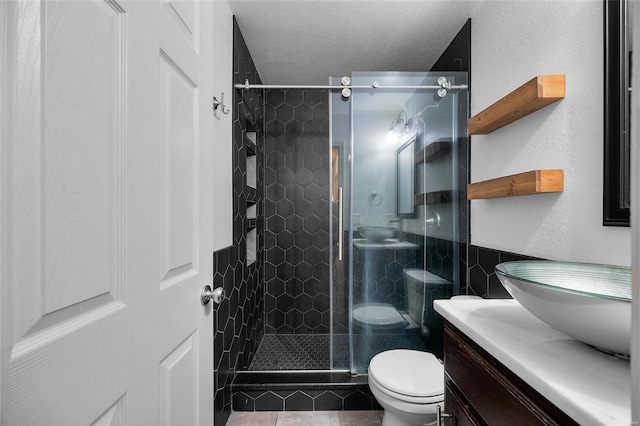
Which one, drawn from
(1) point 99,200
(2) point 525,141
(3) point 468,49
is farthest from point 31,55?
(3) point 468,49

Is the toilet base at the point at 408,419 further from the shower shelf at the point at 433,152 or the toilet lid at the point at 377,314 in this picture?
the shower shelf at the point at 433,152

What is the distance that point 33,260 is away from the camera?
391 mm

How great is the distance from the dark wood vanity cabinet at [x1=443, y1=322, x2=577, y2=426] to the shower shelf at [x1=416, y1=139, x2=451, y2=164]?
1189 millimetres

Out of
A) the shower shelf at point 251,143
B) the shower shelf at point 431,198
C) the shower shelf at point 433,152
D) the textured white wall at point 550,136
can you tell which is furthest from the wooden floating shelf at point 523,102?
the shower shelf at point 251,143

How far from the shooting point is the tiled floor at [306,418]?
1735 millimetres

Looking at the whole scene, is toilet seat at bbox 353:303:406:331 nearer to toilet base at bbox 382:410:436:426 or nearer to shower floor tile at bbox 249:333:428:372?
shower floor tile at bbox 249:333:428:372

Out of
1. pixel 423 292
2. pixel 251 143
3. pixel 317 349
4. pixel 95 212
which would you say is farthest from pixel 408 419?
pixel 251 143

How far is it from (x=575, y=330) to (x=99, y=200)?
2.79ft

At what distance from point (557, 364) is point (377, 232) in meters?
1.37

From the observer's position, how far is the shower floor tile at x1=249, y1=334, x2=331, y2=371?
2.15m

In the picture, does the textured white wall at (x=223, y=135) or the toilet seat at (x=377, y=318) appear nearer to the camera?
the textured white wall at (x=223, y=135)

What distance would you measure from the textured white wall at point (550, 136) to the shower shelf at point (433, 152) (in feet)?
0.71

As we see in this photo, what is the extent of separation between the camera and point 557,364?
0.56 metres

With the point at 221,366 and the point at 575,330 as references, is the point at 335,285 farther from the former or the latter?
the point at 575,330
